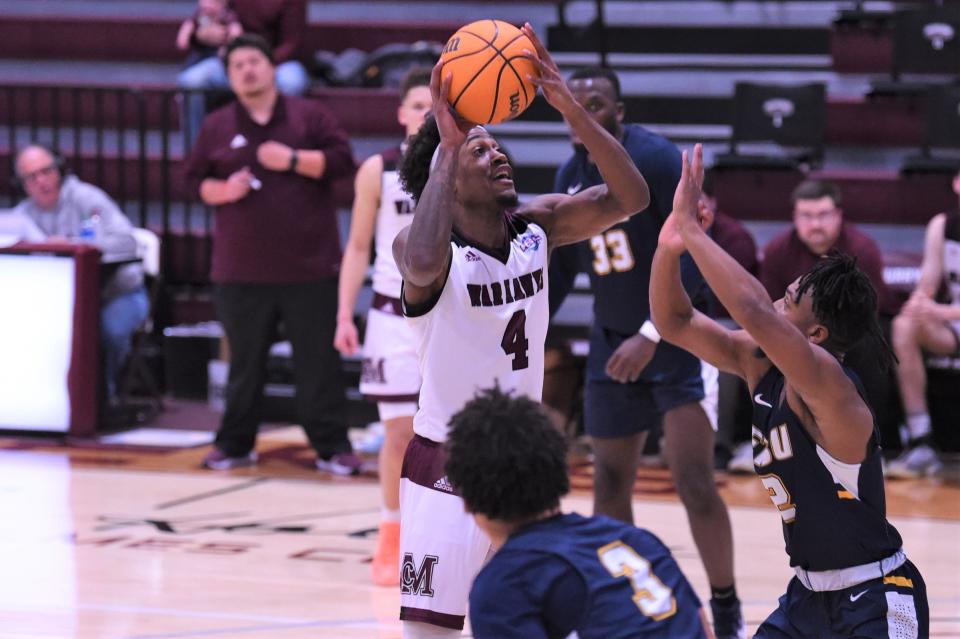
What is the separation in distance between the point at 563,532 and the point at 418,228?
1139mm

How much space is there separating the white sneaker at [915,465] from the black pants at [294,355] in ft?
9.91

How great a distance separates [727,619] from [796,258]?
336cm

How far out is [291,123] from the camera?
8195 millimetres

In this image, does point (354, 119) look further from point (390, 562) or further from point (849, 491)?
point (849, 491)

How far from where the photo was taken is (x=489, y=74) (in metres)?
3.79

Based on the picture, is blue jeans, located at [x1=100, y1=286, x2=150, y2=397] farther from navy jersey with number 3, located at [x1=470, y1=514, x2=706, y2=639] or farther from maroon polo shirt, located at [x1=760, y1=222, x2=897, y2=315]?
navy jersey with number 3, located at [x1=470, y1=514, x2=706, y2=639]

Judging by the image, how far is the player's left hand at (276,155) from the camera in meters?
7.99

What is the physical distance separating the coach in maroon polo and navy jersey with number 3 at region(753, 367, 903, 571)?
4.76 m

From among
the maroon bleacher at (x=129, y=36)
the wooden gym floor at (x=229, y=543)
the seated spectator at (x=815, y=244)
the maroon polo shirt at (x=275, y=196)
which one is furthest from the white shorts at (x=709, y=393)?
the maroon bleacher at (x=129, y=36)

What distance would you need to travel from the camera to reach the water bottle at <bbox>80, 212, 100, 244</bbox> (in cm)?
913

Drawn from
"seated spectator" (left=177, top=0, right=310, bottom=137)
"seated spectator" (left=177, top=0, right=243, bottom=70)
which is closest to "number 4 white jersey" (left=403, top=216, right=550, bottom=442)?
"seated spectator" (left=177, top=0, right=310, bottom=137)

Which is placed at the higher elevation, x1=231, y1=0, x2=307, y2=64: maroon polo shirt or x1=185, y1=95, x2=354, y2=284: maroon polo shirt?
x1=231, y1=0, x2=307, y2=64: maroon polo shirt

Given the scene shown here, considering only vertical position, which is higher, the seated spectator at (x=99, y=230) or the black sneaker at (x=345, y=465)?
the seated spectator at (x=99, y=230)

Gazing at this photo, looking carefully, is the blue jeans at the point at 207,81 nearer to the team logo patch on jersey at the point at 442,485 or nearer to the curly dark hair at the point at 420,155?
the curly dark hair at the point at 420,155
